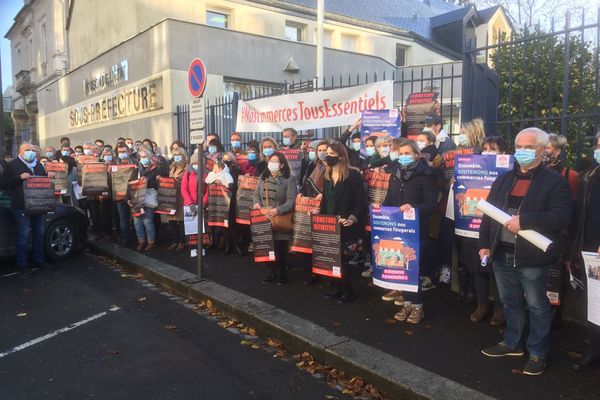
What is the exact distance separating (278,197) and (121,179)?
4.15 m

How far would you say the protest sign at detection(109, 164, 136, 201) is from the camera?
9118 mm

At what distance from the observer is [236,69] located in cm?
1521

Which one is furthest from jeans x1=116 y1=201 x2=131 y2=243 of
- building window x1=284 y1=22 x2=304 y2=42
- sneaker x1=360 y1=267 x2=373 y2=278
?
building window x1=284 y1=22 x2=304 y2=42

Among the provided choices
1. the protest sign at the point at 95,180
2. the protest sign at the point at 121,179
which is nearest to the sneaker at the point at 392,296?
the protest sign at the point at 121,179

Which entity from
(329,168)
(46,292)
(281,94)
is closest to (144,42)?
(281,94)

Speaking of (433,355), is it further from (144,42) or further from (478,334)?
(144,42)

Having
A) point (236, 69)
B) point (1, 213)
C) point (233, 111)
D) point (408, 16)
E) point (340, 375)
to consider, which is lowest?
point (340, 375)

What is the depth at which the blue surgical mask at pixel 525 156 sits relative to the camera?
3723mm

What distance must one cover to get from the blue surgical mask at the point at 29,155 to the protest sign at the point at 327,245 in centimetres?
511

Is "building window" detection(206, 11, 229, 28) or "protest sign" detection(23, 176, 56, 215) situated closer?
"protest sign" detection(23, 176, 56, 215)

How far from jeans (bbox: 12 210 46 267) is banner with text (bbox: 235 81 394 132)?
4187 millimetres

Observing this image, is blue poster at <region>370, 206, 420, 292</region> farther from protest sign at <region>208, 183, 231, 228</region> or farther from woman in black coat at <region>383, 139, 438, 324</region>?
protest sign at <region>208, 183, 231, 228</region>

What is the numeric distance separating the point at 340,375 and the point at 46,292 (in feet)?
15.2

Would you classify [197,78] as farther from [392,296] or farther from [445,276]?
[445,276]
